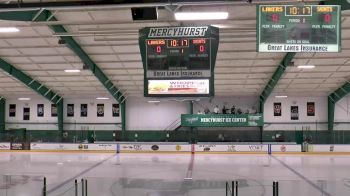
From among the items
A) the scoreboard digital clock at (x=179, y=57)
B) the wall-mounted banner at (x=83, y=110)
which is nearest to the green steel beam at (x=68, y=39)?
the wall-mounted banner at (x=83, y=110)

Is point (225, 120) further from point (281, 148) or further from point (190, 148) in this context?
point (281, 148)

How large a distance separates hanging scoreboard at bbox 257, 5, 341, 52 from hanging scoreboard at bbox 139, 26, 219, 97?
2746mm

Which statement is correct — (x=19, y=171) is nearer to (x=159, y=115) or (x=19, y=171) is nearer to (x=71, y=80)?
(x=71, y=80)

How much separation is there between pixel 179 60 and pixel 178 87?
0.91m

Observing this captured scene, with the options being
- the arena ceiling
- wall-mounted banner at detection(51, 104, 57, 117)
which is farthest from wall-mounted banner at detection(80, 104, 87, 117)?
wall-mounted banner at detection(51, 104, 57, 117)

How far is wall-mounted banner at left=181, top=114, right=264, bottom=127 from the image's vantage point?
100ft

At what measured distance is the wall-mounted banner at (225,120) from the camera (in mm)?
30609

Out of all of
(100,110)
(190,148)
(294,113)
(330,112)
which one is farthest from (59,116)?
(330,112)

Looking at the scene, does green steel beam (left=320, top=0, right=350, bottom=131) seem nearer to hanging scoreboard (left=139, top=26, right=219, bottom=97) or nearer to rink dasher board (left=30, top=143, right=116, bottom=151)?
rink dasher board (left=30, top=143, right=116, bottom=151)

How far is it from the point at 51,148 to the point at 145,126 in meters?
9.69

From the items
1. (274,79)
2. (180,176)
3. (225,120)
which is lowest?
(180,176)

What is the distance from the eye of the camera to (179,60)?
1220 cm

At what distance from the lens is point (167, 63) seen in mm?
12188

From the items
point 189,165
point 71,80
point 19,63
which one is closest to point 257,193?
point 189,165
